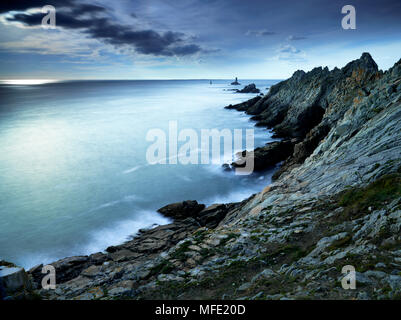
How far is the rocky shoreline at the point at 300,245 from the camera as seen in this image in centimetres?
591

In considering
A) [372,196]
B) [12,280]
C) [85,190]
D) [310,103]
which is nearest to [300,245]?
[372,196]

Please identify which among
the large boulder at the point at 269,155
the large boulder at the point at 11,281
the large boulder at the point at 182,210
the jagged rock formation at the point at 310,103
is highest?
the jagged rock formation at the point at 310,103

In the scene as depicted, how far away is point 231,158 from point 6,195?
24067 mm

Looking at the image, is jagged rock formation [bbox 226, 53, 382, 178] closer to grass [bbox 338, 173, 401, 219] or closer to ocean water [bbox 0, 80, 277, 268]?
ocean water [bbox 0, 80, 277, 268]

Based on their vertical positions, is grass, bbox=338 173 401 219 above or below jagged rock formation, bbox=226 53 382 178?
below

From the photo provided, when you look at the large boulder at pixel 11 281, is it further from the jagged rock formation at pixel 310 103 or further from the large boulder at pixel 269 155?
the large boulder at pixel 269 155

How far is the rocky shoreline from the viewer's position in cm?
591

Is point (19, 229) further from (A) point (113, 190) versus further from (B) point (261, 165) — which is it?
(B) point (261, 165)

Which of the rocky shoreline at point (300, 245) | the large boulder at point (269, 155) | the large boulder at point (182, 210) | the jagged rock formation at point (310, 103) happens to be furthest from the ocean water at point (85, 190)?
the jagged rock formation at point (310, 103)

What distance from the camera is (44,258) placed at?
566 inches

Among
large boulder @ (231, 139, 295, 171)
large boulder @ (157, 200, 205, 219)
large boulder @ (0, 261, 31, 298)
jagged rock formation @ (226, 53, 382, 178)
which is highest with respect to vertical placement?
jagged rock formation @ (226, 53, 382, 178)

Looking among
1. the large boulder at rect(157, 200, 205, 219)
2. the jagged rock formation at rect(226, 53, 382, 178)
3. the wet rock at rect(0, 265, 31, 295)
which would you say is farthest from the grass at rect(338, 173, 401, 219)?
the jagged rock formation at rect(226, 53, 382, 178)
